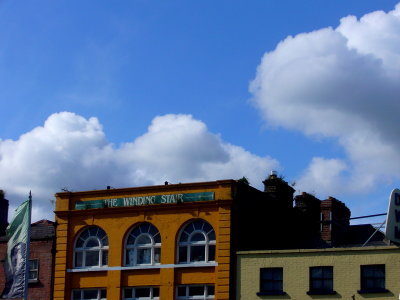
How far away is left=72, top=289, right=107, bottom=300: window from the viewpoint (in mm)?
51219

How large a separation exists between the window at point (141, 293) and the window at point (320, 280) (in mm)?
8772

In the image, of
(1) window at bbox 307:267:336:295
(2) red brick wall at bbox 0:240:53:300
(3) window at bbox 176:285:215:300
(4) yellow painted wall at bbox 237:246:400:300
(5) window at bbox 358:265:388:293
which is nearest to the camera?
(4) yellow painted wall at bbox 237:246:400:300

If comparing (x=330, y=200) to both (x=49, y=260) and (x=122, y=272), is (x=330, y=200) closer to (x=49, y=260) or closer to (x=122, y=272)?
(x=122, y=272)

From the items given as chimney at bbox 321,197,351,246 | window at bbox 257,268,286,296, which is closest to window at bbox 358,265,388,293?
window at bbox 257,268,286,296

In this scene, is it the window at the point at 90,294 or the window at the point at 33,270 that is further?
the window at the point at 33,270

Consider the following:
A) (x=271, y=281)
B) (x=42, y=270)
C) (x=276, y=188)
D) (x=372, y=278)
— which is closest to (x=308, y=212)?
(x=276, y=188)

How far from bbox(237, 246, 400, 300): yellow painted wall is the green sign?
3906 millimetres

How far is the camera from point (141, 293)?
165ft

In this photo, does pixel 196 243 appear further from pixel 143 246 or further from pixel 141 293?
pixel 141 293

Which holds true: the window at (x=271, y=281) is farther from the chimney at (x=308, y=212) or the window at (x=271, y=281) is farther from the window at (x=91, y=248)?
the chimney at (x=308, y=212)

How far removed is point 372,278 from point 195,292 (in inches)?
381

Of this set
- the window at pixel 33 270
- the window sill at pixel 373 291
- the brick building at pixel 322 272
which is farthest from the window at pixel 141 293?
the window sill at pixel 373 291

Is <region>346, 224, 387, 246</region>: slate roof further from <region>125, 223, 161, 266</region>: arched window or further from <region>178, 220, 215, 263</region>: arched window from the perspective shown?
<region>125, 223, 161, 266</region>: arched window

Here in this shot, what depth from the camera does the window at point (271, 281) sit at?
47.2 meters
